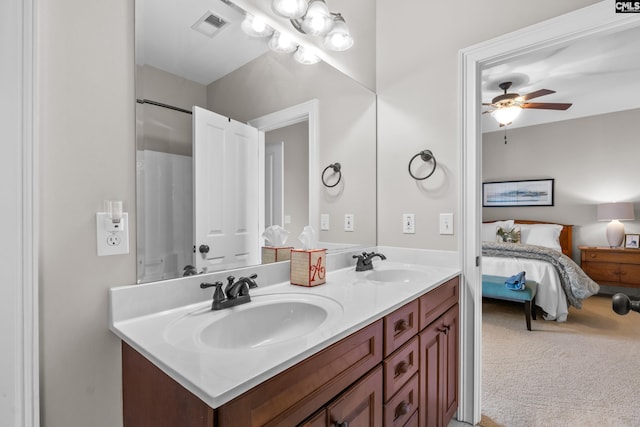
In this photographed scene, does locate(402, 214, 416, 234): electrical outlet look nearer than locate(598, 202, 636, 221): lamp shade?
Yes

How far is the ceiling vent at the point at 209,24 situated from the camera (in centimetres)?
117

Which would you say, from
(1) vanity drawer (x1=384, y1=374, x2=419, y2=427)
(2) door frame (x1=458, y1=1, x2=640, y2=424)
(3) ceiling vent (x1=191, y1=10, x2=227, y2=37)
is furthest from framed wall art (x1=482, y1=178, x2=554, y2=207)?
(3) ceiling vent (x1=191, y1=10, x2=227, y2=37)

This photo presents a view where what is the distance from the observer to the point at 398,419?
111 centimetres

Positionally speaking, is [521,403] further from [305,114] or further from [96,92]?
[96,92]

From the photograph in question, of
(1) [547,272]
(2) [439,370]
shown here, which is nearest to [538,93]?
(1) [547,272]

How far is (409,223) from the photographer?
193 cm

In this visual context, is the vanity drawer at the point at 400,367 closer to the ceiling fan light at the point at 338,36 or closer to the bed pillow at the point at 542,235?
the ceiling fan light at the point at 338,36

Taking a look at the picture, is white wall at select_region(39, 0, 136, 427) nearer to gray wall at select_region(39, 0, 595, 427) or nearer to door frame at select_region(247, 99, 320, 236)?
gray wall at select_region(39, 0, 595, 427)

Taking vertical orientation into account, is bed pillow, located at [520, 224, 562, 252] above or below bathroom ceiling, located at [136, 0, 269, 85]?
below

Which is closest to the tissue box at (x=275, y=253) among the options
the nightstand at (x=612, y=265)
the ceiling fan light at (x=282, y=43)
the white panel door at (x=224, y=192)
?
the white panel door at (x=224, y=192)

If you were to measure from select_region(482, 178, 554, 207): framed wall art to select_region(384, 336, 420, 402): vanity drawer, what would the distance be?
4871 millimetres

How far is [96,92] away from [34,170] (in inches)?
11.0

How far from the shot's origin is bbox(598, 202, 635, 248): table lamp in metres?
4.08

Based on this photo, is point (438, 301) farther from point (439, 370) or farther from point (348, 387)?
point (348, 387)
